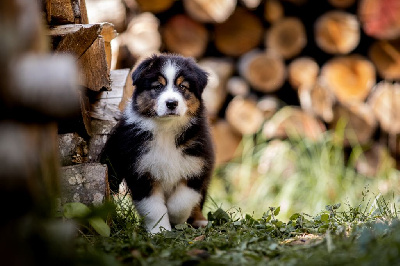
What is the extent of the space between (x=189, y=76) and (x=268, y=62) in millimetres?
2180

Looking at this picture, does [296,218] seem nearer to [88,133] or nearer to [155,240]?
[155,240]

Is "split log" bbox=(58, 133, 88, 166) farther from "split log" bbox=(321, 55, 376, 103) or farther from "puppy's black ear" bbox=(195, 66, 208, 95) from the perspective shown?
"split log" bbox=(321, 55, 376, 103)

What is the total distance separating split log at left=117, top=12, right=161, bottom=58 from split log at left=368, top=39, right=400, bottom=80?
7.85 ft

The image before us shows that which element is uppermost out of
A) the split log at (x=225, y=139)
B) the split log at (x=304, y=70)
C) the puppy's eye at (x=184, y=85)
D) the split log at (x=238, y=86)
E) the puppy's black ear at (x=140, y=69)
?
the puppy's black ear at (x=140, y=69)

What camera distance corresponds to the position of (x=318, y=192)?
4.97 m

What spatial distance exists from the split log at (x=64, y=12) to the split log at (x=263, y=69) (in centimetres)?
250

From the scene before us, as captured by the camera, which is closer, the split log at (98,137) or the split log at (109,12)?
the split log at (98,137)

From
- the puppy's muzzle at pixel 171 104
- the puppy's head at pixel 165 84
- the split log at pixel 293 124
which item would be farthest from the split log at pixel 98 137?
the split log at pixel 293 124

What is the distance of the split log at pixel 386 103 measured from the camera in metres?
5.29

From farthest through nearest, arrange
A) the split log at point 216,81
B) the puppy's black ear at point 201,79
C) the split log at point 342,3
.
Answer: the split log at point 216,81, the split log at point 342,3, the puppy's black ear at point 201,79

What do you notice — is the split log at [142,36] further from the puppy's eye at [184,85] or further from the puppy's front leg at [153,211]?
the puppy's front leg at [153,211]

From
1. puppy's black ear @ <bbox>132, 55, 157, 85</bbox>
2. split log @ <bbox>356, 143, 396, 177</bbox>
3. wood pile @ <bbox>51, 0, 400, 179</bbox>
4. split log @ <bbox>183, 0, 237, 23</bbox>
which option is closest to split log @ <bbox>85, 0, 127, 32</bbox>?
wood pile @ <bbox>51, 0, 400, 179</bbox>

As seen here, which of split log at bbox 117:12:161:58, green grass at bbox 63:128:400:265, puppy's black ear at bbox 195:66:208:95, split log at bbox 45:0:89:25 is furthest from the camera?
split log at bbox 117:12:161:58

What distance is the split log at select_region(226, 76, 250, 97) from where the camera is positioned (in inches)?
215
